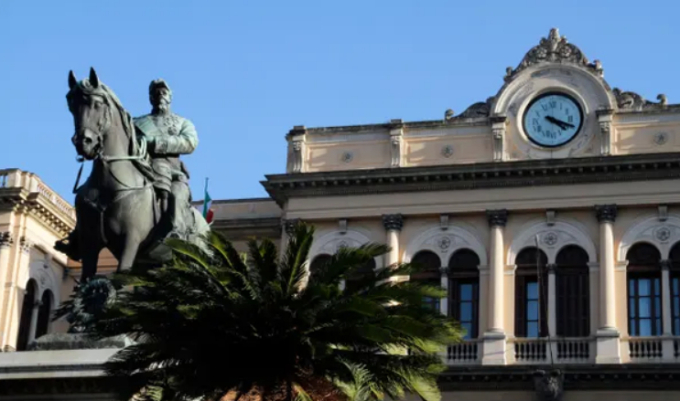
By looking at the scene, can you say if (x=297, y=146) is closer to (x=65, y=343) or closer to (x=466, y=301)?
(x=466, y=301)

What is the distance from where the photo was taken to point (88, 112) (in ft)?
41.3

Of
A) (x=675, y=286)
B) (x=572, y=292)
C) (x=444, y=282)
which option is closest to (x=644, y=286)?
(x=675, y=286)

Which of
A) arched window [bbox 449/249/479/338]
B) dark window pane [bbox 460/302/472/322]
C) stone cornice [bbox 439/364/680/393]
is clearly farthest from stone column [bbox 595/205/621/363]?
dark window pane [bbox 460/302/472/322]

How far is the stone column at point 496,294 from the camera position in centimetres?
3947

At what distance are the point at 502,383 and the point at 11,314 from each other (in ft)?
55.4

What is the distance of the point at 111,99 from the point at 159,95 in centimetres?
110

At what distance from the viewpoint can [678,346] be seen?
3844cm

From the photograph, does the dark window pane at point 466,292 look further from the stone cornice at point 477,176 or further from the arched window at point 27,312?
the arched window at point 27,312

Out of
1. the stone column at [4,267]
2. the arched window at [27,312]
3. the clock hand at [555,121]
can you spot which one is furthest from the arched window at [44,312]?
the clock hand at [555,121]

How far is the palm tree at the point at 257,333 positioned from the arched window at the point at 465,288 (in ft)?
89.9

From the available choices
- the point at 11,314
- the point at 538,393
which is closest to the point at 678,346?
the point at 538,393

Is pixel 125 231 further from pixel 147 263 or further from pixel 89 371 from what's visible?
pixel 89 371

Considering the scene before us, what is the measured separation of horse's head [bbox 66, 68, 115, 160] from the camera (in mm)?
12547

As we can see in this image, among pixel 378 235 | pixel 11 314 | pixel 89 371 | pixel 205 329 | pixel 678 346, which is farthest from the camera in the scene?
pixel 11 314
